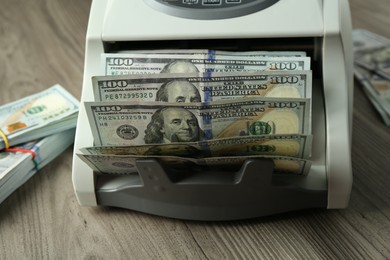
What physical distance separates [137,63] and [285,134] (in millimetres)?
206

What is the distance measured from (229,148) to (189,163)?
0.05 meters

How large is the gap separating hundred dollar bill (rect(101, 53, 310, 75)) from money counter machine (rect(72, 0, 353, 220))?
0.08ft

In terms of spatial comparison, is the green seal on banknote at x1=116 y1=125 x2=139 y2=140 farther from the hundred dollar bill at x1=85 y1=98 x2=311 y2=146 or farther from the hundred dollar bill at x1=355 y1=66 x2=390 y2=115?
the hundred dollar bill at x1=355 y1=66 x2=390 y2=115

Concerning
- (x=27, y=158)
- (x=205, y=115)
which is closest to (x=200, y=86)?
(x=205, y=115)

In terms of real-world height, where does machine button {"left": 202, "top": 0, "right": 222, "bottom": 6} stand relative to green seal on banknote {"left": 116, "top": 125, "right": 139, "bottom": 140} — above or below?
above

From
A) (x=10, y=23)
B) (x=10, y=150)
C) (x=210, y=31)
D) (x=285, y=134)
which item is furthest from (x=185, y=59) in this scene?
(x=10, y=23)

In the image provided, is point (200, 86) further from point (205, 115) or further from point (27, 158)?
point (27, 158)

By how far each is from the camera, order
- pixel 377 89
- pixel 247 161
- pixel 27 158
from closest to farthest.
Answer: pixel 247 161 → pixel 27 158 → pixel 377 89

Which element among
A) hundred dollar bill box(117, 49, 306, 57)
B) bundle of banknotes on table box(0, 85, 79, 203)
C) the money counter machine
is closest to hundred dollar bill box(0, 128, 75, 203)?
bundle of banknotes on table box(0, 85, 79, 203)

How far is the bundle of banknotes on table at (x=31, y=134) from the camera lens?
2.41ft

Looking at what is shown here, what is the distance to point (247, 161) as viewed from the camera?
60 centimetres

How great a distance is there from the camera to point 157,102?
60cm

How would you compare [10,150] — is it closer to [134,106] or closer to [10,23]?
[134,106]

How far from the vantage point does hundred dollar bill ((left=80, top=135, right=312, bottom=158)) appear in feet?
1.94
